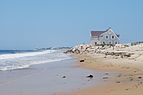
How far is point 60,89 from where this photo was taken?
14.1 m

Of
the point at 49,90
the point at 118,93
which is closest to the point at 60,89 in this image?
the point at 49,90

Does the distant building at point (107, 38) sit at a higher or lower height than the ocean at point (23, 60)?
higher

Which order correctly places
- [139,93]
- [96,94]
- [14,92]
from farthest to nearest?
1. [14,92]
2. [96,94]
3. [139,93]

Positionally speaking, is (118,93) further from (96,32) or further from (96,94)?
(96,32)

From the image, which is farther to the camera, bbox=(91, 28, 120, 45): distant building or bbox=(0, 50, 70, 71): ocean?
bbox=(91, 28, 120, 45): distant building

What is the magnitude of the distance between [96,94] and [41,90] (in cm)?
243

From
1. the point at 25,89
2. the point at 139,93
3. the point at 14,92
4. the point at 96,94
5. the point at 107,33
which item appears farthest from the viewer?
the point at 107,33

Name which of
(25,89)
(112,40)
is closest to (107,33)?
(112,40)

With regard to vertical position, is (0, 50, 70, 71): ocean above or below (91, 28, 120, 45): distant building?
below

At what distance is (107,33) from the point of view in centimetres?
9619

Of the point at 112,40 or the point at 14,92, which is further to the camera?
the point at 112,40

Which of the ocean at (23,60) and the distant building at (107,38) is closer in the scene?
the ocean at (23,60)

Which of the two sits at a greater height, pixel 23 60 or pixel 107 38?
pixel 107 38

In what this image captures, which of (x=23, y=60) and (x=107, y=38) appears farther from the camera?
(x=107, y=38)
